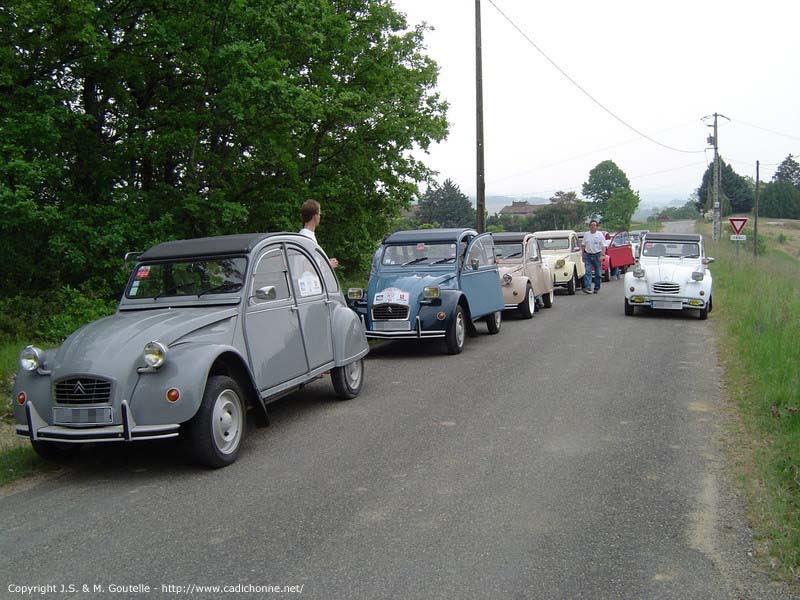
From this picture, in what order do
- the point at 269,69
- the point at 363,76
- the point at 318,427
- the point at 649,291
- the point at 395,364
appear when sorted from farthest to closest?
the point at 363,76, the point at 649,291, the point at 269,69, the point at 395,364, the point at 318,427

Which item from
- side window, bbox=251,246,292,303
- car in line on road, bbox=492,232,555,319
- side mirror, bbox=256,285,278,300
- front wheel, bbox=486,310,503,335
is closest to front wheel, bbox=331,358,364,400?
side window, bbox=251,246,292,303

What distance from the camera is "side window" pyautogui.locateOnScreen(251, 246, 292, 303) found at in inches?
277

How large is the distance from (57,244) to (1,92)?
283 cm

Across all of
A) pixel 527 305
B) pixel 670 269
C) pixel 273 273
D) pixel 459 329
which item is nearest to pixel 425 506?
pixel 273 273

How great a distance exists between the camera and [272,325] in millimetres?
7000

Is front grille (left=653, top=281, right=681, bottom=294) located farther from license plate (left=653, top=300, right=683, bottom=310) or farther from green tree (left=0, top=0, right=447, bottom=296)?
green tree (left=0, top=0, right=447, bottom=296)

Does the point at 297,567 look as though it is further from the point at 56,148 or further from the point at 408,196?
the point at 408,196

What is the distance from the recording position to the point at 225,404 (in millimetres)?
6062

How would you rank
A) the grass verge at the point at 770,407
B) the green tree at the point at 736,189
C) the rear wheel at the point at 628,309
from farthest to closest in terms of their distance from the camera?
the green tree at the point at 736,189
the rear wheel at the point at 628,309
the grass verge at the point at 770,407

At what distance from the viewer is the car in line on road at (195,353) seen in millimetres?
5582

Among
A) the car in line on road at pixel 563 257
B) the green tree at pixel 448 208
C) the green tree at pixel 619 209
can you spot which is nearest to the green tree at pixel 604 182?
the green tree at pixel 619 209

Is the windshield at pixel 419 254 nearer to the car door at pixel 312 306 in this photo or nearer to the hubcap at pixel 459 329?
the hubcap at pixel 459 329

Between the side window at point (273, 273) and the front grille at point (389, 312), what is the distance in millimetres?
4132

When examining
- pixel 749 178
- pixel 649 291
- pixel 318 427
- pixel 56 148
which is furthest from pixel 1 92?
pixel 749 178
